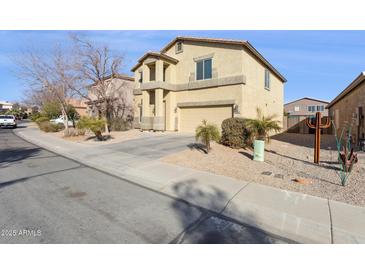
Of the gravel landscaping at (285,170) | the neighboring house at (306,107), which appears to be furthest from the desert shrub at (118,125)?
the neighboring house at (306,107)

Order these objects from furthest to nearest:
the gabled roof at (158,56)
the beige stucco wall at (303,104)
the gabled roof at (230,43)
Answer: the beige stucco wall at (303,104) < the gabled roof at (158,56) < the gabled roof at (230,43)

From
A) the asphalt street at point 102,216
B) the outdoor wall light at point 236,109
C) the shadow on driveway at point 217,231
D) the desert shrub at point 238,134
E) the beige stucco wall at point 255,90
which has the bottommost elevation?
the shadow on driveway at point 217,231

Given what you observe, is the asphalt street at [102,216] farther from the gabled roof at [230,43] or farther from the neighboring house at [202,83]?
the gabled roof at [230,43]

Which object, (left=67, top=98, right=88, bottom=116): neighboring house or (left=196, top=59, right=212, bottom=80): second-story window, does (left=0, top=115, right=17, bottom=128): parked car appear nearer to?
(left=67, top=98, right=88, bottom=116): neighboring house

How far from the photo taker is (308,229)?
3510 mm

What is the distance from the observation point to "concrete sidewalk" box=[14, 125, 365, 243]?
3439mm

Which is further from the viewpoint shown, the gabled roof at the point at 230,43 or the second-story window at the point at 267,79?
the second-story window at the point at 267,79

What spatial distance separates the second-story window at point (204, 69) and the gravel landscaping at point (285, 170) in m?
8.95

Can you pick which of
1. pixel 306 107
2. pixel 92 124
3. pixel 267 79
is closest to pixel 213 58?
pixel 267 79

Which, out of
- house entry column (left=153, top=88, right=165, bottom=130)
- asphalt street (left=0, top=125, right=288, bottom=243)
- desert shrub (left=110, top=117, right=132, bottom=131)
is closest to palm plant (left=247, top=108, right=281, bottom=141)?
asphalt street (left=0, top=125, right=288, bottom=243)

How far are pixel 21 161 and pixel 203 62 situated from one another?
45.8ft

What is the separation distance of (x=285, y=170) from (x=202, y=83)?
38.1 ft

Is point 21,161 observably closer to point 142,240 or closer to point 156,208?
point 156,208

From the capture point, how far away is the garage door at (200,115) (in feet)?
52.3
